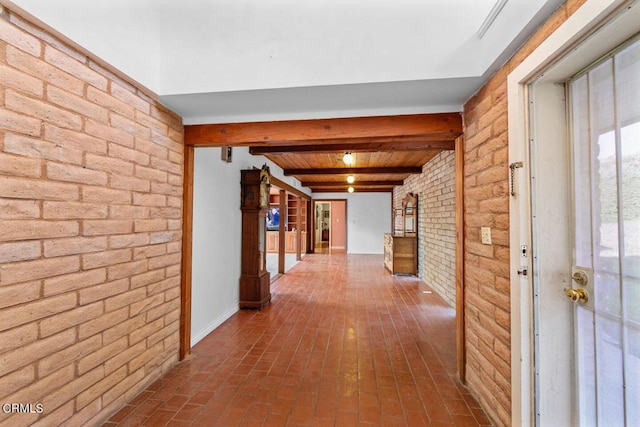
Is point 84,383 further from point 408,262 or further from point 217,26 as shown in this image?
point 408,262

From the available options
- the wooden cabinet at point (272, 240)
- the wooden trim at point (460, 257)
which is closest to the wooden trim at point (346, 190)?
the wooden cabinet at point (272, 240)

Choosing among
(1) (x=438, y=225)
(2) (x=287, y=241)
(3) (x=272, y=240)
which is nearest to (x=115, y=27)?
(1) (x=438, y=225)

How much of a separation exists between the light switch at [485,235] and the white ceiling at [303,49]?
97 cm

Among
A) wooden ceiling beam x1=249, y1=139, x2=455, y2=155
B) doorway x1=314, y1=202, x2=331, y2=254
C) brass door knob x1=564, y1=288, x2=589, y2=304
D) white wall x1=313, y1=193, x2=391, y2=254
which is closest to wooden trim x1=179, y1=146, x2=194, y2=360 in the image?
wooden ceiling beam x1=249, y1=139, x2=455, y2=155

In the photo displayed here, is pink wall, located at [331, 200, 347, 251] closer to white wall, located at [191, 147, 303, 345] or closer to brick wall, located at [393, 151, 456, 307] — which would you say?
brick wall, located at [393, 151, 456, 307]

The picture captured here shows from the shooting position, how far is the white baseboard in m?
2.71

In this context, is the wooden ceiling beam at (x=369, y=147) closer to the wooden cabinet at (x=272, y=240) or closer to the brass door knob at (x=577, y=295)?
the brass door knob at (x=577, y=295)

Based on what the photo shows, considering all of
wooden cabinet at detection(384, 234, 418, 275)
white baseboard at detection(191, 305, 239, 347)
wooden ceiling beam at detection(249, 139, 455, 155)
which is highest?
wooden ceiling beam at detection(249, 139, 455, 155)

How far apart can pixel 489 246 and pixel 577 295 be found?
50 centimetres

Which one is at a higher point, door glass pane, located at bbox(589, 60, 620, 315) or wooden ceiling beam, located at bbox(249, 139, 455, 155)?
wooden ceiling beam, located at bbox(249, 139, 455, 155)

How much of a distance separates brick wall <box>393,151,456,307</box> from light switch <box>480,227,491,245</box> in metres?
2.15

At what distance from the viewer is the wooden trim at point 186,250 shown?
7.82ft

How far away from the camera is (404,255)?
5.95 m

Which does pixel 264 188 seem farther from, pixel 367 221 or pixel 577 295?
pixel 367 221
